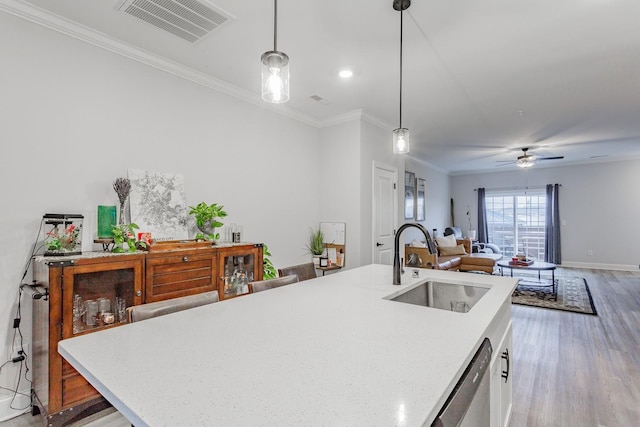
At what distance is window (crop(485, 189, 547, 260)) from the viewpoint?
28.2ft

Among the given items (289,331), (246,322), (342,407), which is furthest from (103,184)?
(342,407)

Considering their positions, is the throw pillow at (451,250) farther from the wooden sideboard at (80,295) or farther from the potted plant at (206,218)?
the wooden sideboard at (80,295)

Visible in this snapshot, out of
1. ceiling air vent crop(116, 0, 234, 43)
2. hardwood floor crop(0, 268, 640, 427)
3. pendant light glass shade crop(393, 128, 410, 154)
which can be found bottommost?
hardwood floor crop(0, 268, 640, 427)

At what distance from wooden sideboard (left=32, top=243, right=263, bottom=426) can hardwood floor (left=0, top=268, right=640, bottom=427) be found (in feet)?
0.90

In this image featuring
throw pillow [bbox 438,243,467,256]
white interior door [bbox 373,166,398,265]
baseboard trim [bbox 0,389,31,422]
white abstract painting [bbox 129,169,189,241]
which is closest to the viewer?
baseboard trim [bbox 0,389,31,422]

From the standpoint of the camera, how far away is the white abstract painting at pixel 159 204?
8.72 feet

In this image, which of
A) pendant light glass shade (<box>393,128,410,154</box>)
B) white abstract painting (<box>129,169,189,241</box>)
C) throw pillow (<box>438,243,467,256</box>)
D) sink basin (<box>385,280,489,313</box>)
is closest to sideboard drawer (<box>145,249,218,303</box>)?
white abstract painting (<box>129,169,189,241</box>)

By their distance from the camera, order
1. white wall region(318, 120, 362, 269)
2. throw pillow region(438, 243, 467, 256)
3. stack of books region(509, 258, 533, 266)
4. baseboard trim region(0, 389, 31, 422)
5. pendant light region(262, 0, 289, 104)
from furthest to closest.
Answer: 1. throw pillow region(438, 243, 467, 256)
2. stack of books region(509, 258, 533, 266)
3. white wall region(318, 120, 362, 269)
4. baseboard trim region(0, 389, 31, 422)
5. pendant light region(262, 0, 289, 104)

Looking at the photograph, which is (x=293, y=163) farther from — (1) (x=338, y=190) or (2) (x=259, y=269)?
(2) (x=259, y=269)

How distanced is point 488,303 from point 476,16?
2.00m

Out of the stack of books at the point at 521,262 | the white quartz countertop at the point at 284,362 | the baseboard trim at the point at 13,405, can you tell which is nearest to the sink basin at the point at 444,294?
the white quartz countertop at the point at 284,362

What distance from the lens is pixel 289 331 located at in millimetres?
1166

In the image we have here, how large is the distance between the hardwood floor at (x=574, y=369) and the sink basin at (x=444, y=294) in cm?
91

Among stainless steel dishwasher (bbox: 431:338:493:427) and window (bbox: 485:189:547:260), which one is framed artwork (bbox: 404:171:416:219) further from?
stainless steel dishwasher (bbox: 431:338:493:427)
